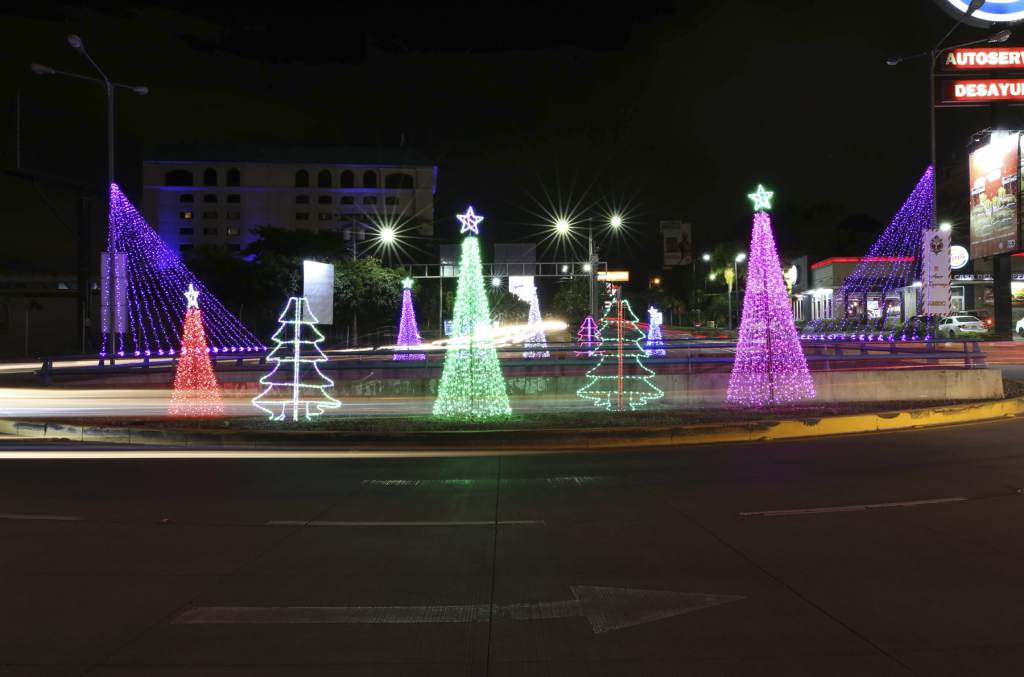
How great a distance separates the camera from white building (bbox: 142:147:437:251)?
10900cm

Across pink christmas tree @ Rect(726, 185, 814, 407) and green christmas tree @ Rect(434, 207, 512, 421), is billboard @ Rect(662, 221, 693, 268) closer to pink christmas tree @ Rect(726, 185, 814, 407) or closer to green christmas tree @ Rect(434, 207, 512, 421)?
pink christmas tree @ Rect(726, 185, 814, 407)

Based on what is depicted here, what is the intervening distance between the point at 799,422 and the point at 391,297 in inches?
1431

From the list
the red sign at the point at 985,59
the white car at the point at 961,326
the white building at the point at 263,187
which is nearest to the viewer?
the red sign at the point at 985,59

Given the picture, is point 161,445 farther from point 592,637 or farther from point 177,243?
point 177,243

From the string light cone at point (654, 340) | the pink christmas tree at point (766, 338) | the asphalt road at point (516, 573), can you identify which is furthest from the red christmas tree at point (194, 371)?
the pink christmas tree at point (766, 338)

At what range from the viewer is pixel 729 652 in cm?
454

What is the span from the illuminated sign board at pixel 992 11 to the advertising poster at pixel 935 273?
37.8 ft

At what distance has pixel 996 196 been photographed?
31641mm

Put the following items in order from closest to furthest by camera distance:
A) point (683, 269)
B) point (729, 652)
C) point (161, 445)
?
point (729, 652) < point (161, 445) < point (683, 269)

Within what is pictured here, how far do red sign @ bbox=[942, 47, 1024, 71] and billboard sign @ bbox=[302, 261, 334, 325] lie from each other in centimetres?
2777

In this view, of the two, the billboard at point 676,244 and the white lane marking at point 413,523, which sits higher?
the billboard at point 676,244

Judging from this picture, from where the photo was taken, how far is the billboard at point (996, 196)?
30.0 metres

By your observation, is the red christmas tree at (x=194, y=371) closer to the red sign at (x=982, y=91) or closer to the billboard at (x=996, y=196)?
the billboard at (x=996, y=196)

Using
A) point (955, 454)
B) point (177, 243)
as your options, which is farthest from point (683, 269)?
point (955, 454)
